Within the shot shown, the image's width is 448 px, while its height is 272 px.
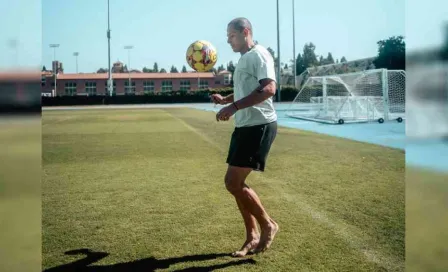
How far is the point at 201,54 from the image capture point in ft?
15.3

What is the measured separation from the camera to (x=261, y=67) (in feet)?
10.2

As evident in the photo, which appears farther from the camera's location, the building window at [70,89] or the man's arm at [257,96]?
the building window at [70,89]

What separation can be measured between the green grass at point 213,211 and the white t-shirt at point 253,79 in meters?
1.09

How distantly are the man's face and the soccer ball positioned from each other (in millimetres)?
1287

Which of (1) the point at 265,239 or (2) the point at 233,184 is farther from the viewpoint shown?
(1) the point at 265,239

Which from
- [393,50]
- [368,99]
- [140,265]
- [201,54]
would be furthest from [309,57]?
[140,265]

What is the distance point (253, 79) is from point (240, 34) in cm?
38

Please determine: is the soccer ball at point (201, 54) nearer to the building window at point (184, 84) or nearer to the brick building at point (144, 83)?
the brick building at point (144, 83)

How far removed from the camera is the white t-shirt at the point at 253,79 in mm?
3133

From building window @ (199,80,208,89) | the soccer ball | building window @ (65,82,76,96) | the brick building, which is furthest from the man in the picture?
building window @ (199,80,208,89)

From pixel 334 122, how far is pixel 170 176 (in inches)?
481

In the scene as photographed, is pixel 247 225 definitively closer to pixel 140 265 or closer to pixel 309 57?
pixel 140 265

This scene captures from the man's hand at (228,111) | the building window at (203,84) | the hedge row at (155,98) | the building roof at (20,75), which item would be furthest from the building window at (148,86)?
the building roof at (20,75)

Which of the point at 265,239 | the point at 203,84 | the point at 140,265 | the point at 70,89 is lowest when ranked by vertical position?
the point at 140,265
